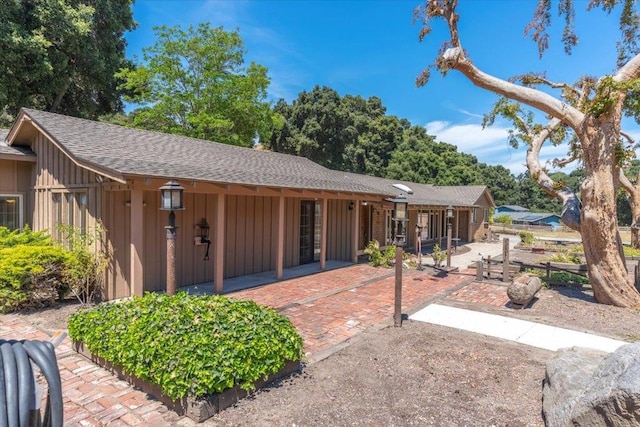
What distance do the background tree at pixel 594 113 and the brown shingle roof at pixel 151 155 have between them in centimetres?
477

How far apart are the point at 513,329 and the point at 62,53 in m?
20.7

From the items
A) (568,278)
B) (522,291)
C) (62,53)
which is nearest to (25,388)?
(522,291)

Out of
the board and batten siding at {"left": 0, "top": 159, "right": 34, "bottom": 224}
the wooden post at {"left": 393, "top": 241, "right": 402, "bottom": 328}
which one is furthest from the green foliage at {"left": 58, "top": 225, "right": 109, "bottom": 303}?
the wooden post at {"left": 393, "top": 241, "right": 402, "bottom": 328}

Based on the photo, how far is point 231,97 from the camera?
2409 centimetres

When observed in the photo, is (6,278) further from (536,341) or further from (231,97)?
(231,97)

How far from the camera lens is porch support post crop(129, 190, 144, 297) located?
6.36 metres

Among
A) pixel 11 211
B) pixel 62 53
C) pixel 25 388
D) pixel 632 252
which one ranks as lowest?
pixel 632 252

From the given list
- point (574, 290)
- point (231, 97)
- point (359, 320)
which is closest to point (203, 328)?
point (359, 320)

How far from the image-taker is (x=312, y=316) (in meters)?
6.54

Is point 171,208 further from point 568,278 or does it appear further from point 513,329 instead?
point 568,278

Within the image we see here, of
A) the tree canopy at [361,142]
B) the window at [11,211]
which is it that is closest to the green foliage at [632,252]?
the tree canopy at [361,142]

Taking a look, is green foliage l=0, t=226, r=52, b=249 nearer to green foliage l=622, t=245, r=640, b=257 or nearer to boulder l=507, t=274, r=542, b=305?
boulder l=507, t=274, r=542, b=305

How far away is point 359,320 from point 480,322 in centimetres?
223

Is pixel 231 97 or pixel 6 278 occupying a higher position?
pixel 231 97
